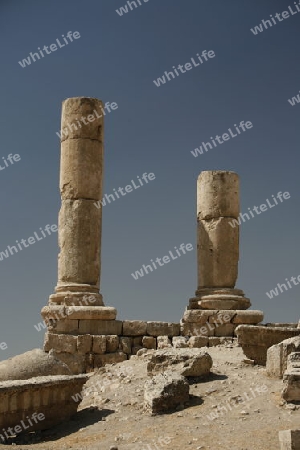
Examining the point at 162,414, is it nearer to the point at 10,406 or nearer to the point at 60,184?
the point at 10,406

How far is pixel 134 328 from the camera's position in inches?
668

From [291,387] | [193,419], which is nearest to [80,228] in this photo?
[193,419]

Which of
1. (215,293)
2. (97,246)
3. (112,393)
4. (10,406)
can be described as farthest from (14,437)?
(215,293)

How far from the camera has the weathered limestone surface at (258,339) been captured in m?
13.3

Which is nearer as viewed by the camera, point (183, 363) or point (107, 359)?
point (183, 363)

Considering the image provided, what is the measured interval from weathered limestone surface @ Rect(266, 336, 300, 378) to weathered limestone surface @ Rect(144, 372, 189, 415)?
5.18 ft

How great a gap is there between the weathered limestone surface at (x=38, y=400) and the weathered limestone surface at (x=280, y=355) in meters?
3.16

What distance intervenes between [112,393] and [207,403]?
7.97ft

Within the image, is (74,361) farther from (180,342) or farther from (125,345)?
(180,342)

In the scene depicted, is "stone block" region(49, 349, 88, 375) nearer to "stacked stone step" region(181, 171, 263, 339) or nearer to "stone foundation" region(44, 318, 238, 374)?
"stone foundation" region(44, 318, 238, 374)

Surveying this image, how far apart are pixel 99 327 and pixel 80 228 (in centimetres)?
243

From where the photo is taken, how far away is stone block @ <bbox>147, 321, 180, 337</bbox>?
17.1m

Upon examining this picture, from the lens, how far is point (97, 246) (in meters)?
17.3

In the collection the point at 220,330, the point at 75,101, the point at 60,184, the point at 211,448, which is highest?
the point at 75,101
